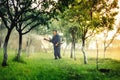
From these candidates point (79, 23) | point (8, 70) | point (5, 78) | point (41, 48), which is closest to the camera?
point (5, 78)

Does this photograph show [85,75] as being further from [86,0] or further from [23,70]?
[86,0]

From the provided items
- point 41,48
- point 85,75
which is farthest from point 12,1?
point 41,48

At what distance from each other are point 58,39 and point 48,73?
1447 cm

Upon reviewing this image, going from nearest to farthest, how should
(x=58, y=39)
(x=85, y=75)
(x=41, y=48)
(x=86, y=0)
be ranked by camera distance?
(x=85, y=75) → (x=86, y=0) → (x=58, y=39) → (x=41, y=48)

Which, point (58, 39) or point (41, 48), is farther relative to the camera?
point (41, 48)

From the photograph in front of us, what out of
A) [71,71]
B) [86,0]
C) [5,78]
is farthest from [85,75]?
[86,0]

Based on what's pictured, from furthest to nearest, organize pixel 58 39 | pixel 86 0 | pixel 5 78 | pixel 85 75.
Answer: pixel 58 39 → pixel 86 0 → pixel 85 75 → pixel 5 78

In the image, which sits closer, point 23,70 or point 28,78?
point 28,78

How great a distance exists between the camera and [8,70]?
19.5 m

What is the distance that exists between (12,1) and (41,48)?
42.9m

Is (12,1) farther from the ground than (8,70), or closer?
farther from the ground

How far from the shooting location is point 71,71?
22922 mm

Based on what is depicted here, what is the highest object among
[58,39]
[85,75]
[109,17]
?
[109,17]

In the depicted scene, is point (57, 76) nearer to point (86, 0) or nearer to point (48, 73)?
point (48, 73)
